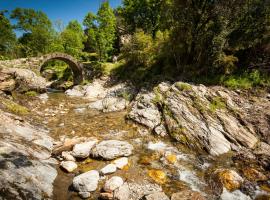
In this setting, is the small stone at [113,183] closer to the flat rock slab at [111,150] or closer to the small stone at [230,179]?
the flat rock slab at [111,150]

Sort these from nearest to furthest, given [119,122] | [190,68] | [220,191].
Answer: [220,191] → [119,122] → [190,68]

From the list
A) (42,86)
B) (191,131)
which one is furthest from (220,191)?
(42,86)

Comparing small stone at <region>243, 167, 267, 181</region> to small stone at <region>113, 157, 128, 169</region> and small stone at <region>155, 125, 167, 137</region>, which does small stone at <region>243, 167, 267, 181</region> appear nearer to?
small stone at <region>155, 125, 167, 137</region>

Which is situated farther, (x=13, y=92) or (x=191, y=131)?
(x=13, y=92)

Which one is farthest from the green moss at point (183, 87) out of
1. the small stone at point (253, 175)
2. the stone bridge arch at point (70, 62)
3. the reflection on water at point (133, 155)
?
the stone bridge arch at point (70, 62)

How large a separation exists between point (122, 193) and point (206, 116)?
7.13 metres

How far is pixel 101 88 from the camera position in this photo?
960 inches

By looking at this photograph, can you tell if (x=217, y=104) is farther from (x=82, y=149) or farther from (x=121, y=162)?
(x=82, y=149)

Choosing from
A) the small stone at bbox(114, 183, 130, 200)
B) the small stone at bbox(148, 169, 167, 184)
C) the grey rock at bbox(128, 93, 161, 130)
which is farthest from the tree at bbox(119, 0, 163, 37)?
the small stone at bbox(114, 183, 130, 200)

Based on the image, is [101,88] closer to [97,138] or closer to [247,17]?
[97,138]

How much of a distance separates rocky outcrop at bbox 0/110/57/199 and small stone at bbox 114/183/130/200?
7.34 feet

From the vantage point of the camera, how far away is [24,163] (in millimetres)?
7398

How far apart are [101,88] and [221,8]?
51.0 ft

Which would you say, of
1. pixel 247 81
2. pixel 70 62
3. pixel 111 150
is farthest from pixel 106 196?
pixel 70 62
